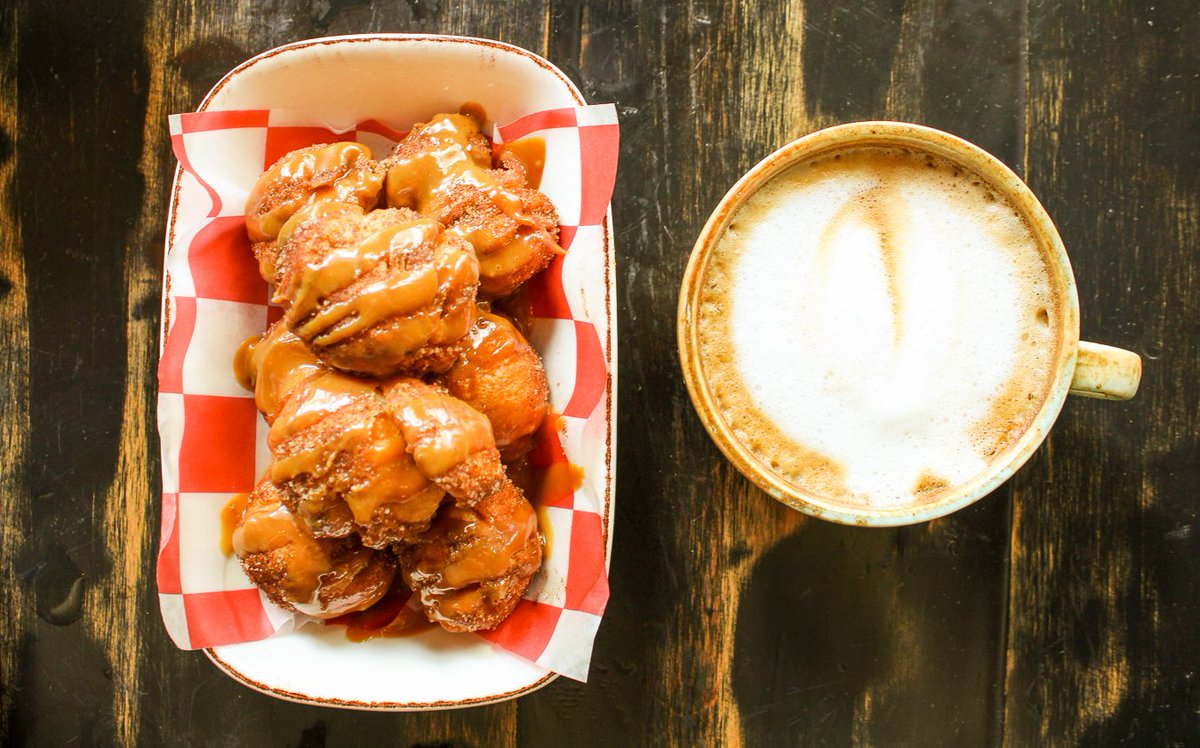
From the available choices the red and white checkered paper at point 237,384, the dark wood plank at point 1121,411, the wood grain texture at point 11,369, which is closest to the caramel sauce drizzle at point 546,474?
the red and white checkered paper at point 237,384

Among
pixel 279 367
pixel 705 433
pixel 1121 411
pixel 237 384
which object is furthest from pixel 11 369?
pixel 1121 411

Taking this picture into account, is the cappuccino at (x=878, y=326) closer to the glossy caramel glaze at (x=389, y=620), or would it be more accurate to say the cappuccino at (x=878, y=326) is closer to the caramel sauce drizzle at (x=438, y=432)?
the caramel sauce drizzle at (x=438, y=432)

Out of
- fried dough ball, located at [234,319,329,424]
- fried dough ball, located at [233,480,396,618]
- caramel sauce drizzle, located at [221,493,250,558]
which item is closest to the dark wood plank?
fried dough ball, located at [233,480,396,618]

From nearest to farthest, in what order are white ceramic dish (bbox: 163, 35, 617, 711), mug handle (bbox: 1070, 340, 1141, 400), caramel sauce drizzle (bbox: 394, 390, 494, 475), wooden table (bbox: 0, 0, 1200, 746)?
caramel sauce drizzle (bbox: 394, 390, 494, 475) < mug handle (bbox: 1070, 340, 1141, 400) < white ceramic dish (bbox: 163, 35, 617, 711) < wooden table (bbox: 0, 0, 1200, 746)

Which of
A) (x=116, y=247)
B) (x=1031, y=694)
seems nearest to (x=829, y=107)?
(x=1031, y=694)

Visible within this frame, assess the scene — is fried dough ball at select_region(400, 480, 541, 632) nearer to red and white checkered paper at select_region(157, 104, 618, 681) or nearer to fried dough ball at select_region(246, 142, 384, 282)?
red and white checkered paper at select_region(157, 104, 618, 681)

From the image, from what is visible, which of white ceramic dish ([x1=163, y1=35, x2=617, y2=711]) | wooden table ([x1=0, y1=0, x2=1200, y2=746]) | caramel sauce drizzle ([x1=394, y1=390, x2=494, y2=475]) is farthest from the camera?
wooden table ([x1=0, y1=0, x2=1200, y2=746])
